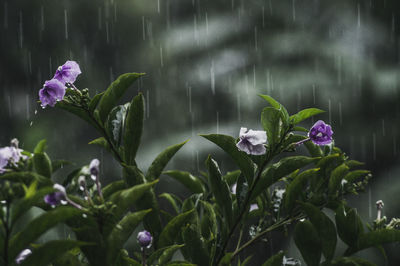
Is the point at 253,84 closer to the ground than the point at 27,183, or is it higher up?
closer to the ground

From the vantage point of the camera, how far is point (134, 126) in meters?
0.48

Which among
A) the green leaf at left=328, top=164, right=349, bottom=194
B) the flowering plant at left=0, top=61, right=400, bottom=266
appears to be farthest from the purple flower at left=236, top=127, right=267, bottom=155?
the green leaf at left=328, top=164, right=349, bottom=194

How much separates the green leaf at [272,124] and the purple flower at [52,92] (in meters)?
0.20

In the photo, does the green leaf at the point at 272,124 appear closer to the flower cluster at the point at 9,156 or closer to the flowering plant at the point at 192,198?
the flowering plant at the point at 192,198

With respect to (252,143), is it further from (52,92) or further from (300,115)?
(52,92)

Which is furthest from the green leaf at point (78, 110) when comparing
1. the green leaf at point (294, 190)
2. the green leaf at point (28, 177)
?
the green leaf at point (294, 190)

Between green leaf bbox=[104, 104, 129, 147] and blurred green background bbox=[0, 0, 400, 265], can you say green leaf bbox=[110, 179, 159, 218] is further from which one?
blurred green background bbox=[0, 0, 400, 265]

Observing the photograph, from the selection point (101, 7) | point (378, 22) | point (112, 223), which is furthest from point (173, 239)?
point (101, 7)

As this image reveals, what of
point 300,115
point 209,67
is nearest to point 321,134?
point 300,115

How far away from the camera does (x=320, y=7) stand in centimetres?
292

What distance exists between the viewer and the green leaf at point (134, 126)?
47 centimetres

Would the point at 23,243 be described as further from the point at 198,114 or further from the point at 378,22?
the point at 378,22

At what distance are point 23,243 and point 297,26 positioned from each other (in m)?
2.74

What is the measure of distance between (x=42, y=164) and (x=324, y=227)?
283mm
